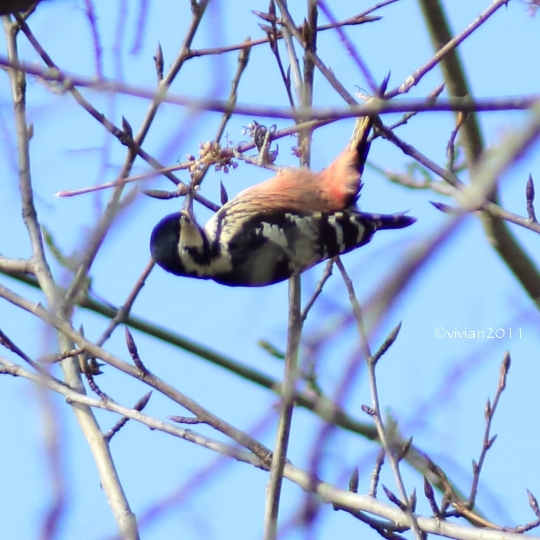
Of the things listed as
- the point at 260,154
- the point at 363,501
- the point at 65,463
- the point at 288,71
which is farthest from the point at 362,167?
the point at 65,463

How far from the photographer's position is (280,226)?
4.69 meters

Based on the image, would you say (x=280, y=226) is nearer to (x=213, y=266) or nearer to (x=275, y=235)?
(x=275, y=235)

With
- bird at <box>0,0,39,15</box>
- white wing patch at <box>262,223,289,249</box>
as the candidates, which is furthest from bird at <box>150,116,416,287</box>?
bird at <box>0,0,39,15</box>

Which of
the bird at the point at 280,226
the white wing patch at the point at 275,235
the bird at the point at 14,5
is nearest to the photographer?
the bird at the point at 14,5

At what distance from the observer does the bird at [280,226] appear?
13.9ft

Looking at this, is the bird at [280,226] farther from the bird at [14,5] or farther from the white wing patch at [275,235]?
the bird at [14,5]

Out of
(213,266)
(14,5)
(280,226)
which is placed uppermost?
(280,226)

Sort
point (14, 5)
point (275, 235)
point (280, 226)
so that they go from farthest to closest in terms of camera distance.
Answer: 1. point (280, 226)
2. point (275, 235)
3. point (14, 5)

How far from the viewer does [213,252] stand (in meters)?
4.56

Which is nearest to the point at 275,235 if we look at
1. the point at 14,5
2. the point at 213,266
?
the point at 213,266

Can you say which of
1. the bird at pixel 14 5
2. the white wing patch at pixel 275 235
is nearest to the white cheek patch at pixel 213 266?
the white wing patch at pixel 275 235

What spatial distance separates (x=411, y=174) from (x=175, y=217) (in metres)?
1.39

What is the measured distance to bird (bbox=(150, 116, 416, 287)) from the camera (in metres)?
4.24

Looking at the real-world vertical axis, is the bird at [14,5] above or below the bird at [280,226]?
below
